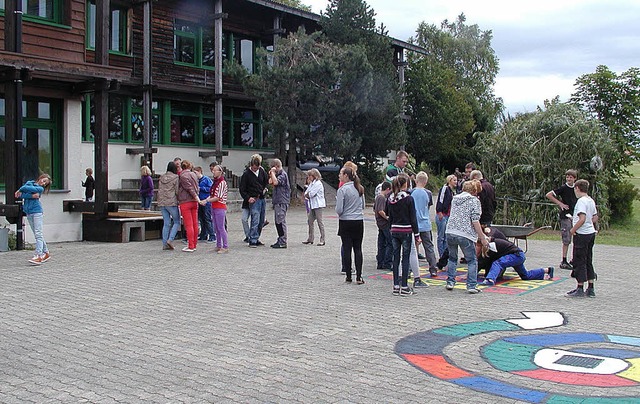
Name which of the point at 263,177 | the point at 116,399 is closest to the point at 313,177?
the point at 263,177

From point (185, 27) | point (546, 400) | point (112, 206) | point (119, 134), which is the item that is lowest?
point (546, 400)

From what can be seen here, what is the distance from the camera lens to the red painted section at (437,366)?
6223 millimetres

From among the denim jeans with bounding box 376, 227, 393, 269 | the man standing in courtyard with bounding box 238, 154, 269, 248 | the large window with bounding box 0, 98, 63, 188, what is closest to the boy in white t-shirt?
the denim jeans with bounding box 376, 227, 393, 269

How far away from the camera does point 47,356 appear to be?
22.2 feet

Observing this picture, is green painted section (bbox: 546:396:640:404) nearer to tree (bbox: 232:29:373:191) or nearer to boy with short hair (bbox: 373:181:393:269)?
boy with short hair (bbox: 373:181:393:269)

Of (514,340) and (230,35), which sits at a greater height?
(230,35)

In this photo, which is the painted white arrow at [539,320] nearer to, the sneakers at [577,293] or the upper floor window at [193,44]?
the sneakers at [577,293]

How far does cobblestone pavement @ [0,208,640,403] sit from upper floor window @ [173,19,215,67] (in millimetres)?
16919

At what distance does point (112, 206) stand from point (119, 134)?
10.3m

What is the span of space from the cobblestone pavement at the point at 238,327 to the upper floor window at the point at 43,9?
6.19 meters

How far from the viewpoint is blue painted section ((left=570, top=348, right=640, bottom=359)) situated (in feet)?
22.4

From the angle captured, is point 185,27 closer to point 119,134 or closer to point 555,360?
point 119,134

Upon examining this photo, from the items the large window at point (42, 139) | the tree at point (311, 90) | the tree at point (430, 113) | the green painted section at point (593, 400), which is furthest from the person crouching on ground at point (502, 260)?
the tree at point (430, 113)

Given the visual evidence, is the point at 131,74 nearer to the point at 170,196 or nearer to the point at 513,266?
the point at 170,196
